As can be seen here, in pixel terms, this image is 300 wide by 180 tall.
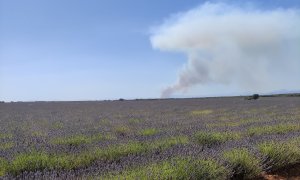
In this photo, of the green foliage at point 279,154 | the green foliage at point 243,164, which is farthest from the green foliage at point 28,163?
the green foliage at point 279,154

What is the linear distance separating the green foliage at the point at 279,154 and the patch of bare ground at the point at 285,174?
0.09 meters

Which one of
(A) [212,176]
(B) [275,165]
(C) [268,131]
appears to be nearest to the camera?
(A) [212,176]

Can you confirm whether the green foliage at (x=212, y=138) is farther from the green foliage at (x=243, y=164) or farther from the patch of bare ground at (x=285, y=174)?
the green foliage at (x=243, y=164)

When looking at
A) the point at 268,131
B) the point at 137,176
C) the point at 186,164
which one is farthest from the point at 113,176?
the point at 268,131

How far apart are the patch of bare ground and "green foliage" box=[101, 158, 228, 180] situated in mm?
1189

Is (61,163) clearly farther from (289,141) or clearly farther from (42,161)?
(289,141)

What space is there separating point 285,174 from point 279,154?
345mm

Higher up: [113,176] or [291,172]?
[113,176]

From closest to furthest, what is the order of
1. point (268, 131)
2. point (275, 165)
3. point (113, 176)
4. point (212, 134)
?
point (113, 176) → point (275, 165) → point (212, 134) → point (268, 131)

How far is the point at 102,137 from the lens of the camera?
28.5 ft

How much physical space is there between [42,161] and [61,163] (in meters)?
0.26

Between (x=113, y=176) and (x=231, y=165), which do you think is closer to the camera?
(x=113, y=176)

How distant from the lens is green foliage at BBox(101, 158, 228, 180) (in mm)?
4141

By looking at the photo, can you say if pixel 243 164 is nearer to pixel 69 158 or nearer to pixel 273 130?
pixel 69 158
